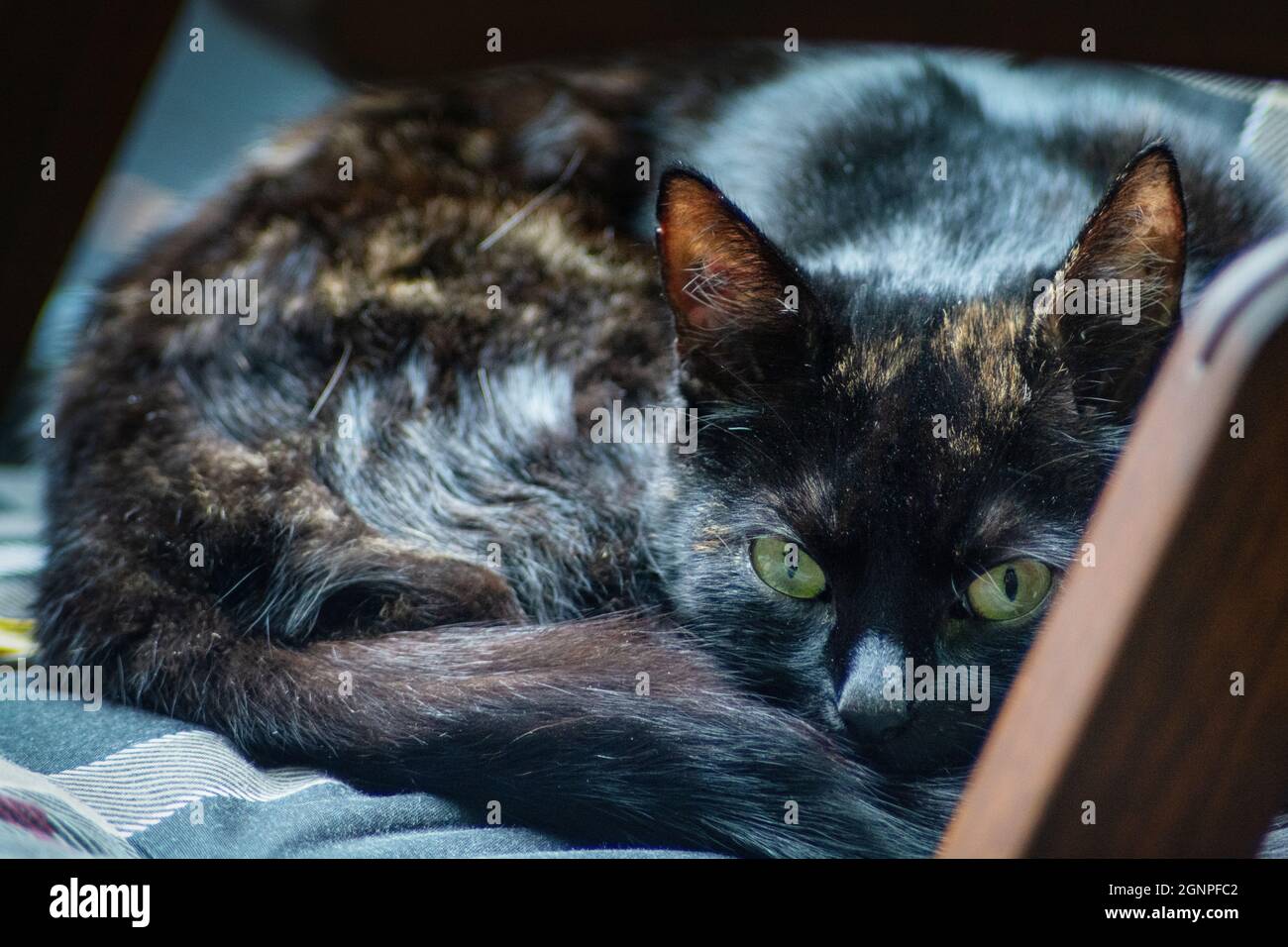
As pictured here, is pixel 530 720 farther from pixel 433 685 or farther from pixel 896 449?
pixel 896 449

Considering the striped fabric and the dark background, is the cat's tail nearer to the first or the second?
the striped fabric

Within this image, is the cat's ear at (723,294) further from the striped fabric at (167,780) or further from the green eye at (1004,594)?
the striped fabric at (167,780)

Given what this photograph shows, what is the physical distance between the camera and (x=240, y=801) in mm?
810

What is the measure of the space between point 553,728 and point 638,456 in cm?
37

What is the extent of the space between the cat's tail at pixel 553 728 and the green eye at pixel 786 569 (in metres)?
0.10

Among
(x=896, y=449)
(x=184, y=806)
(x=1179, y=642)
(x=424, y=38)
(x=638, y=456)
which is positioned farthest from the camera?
(x=424, y=38)

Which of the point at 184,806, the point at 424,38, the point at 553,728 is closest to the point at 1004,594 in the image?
the point at 553,728

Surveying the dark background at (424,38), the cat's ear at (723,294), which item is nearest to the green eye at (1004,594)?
the cat's ear at (723,294)

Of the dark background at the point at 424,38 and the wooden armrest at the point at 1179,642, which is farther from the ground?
the dark background at the point at 424,38

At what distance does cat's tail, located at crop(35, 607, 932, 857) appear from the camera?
791 mm

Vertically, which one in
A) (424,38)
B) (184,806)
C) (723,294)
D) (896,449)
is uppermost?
(424,38)

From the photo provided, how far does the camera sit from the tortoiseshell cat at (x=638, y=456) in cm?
85

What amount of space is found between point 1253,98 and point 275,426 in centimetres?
115

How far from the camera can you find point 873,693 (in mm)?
840
